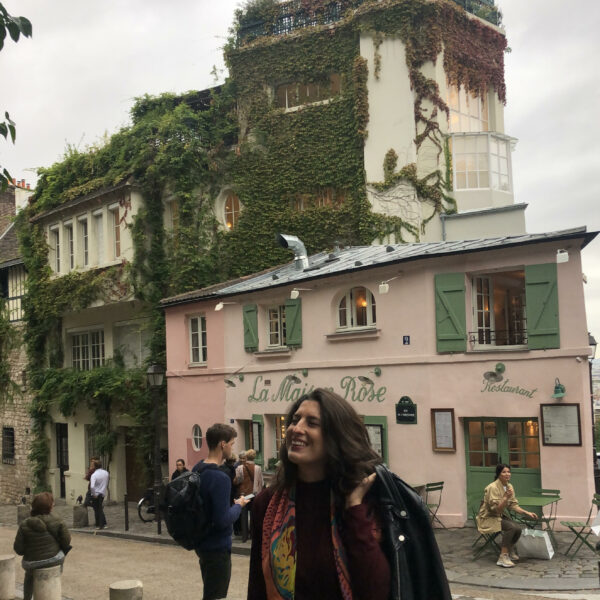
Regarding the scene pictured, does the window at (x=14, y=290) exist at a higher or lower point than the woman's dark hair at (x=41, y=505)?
higher

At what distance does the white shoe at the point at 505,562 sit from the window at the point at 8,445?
Answer: 23.8 m

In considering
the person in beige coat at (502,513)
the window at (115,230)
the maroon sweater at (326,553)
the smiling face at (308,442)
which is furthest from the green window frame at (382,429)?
the smiling face at (308,442)

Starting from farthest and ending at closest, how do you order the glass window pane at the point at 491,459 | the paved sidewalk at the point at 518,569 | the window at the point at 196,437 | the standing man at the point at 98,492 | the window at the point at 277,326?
1. the window at the point at 196,437
2. the standing man at the point at 98,492
3. the window at the point at 277,326
4. the glass window pane at the point at 491,459
5. the paved sidewalk at the point at 518,569

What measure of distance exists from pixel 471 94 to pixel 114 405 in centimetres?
1495

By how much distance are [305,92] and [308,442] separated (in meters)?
23.1

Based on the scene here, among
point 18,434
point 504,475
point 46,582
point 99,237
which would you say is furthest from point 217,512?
point 18,434

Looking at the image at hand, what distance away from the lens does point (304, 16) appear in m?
25.5

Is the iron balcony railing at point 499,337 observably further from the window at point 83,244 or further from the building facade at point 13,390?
the building facade at point 13,390

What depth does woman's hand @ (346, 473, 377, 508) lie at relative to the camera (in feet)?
10.4

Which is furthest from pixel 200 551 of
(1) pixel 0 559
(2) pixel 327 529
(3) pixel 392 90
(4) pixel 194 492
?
(3) pixel 392 90

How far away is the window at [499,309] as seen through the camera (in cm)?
1565

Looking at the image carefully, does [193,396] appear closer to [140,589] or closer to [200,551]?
[140,589]

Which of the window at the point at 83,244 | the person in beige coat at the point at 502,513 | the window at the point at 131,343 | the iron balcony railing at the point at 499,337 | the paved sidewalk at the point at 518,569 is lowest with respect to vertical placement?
the paved sidewalk at the point at 518,569

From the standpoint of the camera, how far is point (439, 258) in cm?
1548
